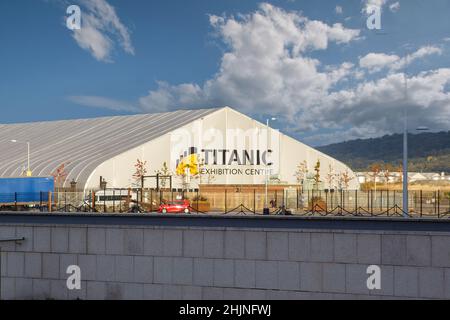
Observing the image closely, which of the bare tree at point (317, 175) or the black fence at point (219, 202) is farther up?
the bare tree at point (317, 175)

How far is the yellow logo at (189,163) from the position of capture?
68.1 m

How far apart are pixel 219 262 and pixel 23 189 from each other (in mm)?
41335

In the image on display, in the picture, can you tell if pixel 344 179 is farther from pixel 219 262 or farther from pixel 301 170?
pixel 219 262

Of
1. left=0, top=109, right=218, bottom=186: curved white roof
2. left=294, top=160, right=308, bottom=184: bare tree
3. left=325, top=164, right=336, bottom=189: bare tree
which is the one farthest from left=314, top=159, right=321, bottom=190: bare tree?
left=0, top=109, right=218, bottom=186: curved white roof

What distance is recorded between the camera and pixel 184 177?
6888 cm

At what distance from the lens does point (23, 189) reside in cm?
5344

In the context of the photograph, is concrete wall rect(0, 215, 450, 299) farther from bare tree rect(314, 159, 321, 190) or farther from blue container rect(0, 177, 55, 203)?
bare tree rect(314, 159, 321, 190)

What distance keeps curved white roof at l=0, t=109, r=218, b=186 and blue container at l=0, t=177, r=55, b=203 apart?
20.2ft

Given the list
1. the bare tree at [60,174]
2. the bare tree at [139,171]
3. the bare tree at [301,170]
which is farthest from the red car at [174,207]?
the bare tree at [301,170]

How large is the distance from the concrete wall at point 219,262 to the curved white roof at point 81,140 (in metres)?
42.7

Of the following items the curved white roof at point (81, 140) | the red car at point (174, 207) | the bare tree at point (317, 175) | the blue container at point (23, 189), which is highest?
the curved white roof at point (81, 140)

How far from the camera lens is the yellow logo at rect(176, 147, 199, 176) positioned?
68.1 m

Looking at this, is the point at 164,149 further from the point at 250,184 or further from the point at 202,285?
the point at 202,285

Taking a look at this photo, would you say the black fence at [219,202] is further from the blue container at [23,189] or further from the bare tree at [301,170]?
the bare tree at [301,170]
